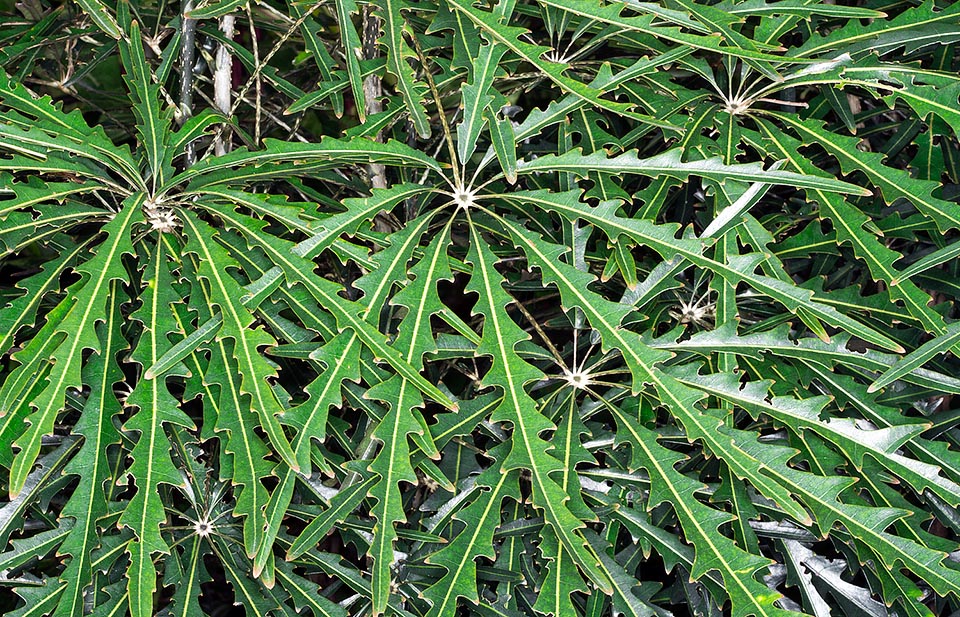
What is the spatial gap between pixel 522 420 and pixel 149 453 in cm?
30

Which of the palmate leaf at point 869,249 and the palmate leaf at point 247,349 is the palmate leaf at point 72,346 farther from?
the palmate leaf at point 869,249

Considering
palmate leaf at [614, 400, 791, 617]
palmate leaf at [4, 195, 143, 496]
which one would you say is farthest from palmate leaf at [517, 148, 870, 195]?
palmate leaf at [4, 195, 143, 496]

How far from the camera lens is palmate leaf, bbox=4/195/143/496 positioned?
0.63m

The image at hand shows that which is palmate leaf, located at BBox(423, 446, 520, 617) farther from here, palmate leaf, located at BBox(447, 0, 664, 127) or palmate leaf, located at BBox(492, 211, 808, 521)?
palmate leaf, located at BBox(447, 0, 664, 127)

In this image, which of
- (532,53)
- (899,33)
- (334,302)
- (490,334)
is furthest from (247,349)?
(899,33)

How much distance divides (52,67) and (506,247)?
938 millimetres

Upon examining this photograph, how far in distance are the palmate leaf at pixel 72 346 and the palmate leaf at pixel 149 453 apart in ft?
0.14

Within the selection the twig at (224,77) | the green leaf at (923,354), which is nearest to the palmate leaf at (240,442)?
the twig at (224,77)

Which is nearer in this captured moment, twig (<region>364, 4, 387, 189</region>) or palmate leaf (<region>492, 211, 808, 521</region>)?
palmate leaf (<region>492, 211, 808, 521</region>)

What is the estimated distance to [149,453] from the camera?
26.2 inches

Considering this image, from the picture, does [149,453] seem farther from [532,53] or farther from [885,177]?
[885,177]

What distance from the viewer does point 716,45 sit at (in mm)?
655

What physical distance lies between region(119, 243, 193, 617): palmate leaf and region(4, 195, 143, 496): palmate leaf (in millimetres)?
42

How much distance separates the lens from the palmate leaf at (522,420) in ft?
2.15
